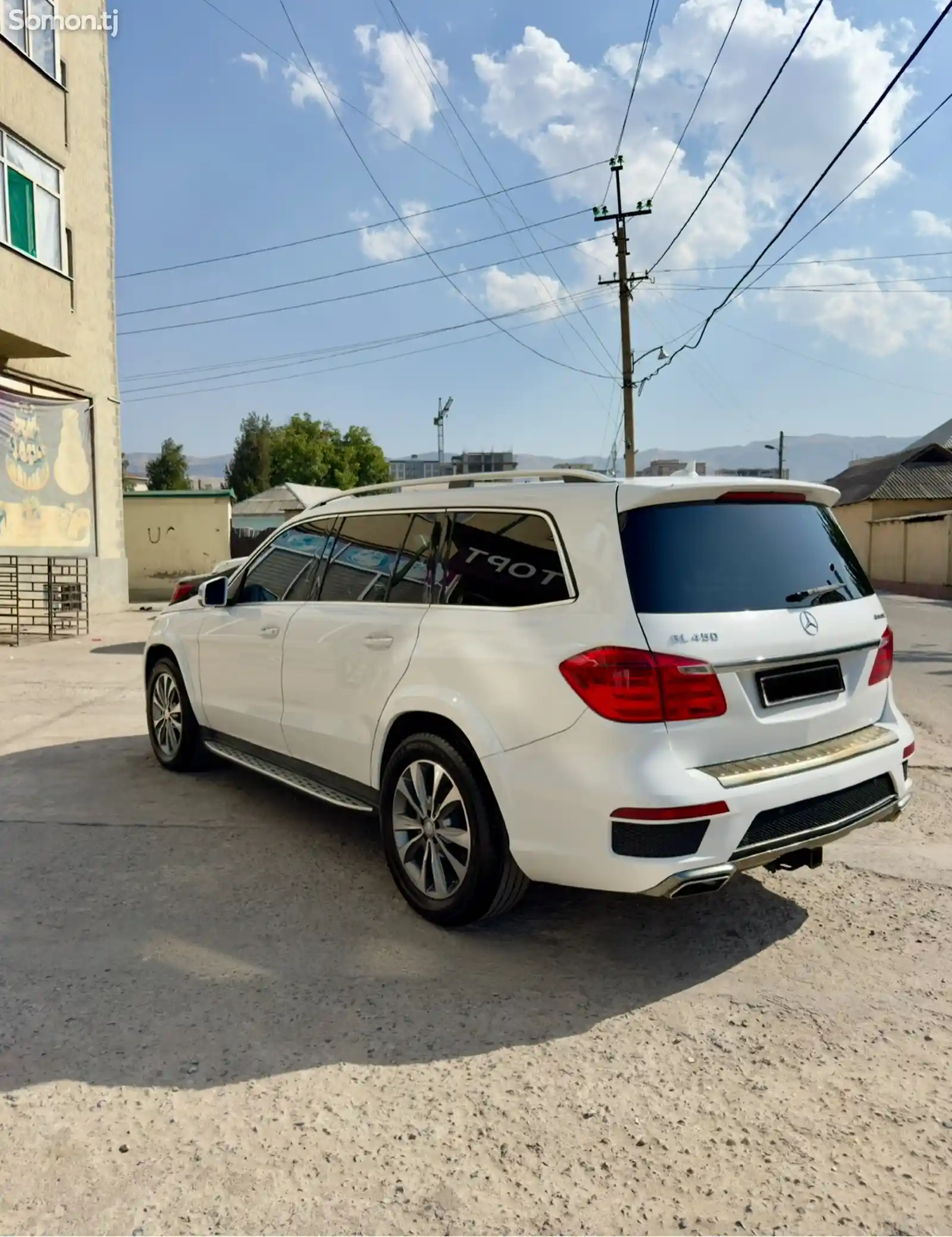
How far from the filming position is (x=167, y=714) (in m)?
6.10

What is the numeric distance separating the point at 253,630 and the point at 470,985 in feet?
8.17

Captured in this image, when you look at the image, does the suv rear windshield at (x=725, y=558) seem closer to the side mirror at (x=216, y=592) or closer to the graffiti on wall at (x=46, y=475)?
the side mirror at (x=216, y=592)

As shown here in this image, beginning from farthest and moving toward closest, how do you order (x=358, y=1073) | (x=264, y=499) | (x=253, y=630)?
(x=264, y=499) < (x=253, y=630) < (x=358, y=1073)

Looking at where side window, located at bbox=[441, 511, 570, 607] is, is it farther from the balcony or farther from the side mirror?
the balcony

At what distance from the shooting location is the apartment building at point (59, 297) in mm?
15688

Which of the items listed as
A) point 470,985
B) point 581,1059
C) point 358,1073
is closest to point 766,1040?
point 581,1059

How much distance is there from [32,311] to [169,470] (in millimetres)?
78435

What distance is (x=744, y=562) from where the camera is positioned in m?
3.37

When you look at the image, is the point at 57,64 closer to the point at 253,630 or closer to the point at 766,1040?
the point at 253,630

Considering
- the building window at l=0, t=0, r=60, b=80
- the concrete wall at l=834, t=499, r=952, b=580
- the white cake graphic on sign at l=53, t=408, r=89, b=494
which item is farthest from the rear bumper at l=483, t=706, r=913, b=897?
the concrete wall at l=834, t=499, r=952, b=580

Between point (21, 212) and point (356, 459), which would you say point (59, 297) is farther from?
point (356, 459)

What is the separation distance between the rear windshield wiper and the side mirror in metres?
3.29

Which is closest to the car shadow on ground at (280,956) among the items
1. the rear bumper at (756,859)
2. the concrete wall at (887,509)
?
the rear bumper at (756,859)

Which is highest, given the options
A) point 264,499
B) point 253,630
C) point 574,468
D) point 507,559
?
point 264,499
